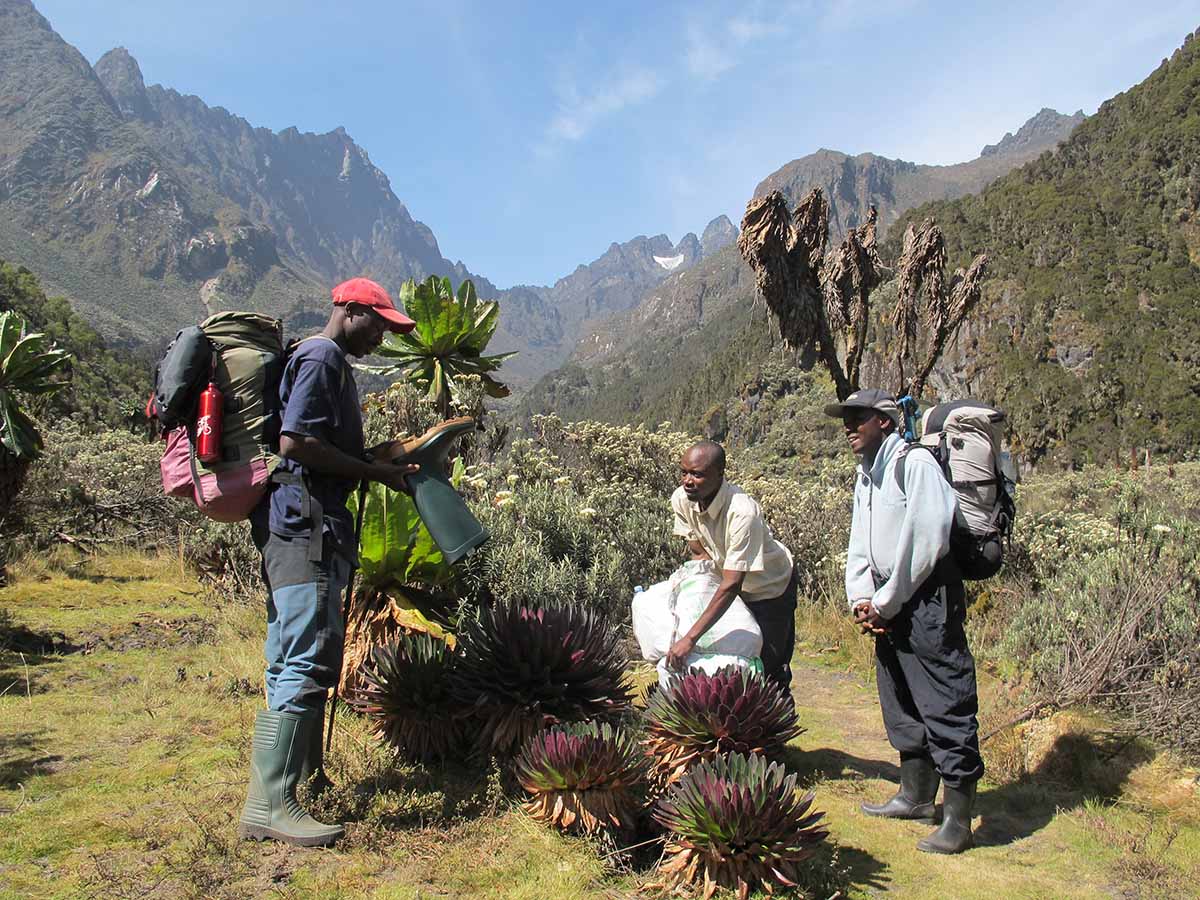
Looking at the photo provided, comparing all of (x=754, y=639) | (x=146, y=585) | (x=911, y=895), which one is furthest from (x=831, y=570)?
(x=146, y=585)

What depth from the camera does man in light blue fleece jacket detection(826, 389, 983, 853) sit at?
3.27m

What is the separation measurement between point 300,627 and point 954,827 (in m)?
2.76

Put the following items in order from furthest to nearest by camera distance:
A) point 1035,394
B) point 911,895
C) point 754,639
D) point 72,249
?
point 72,249, point 1035,394, point 754,639, point 911,895

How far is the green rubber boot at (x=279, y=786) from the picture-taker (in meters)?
2.79

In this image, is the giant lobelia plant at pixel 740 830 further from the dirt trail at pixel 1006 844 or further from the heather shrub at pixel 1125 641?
the heather shrub at pixel 1125 641

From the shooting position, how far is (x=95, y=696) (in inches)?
183

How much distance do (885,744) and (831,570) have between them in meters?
3.05

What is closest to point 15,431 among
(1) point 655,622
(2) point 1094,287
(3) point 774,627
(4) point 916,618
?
(1) point 655,622

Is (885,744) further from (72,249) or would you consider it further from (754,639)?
(72,249)

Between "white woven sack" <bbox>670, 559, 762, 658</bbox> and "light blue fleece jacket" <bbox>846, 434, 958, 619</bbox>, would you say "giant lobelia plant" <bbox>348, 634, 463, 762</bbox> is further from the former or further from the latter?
"light blue fleece jacket" <bbox>846, 434, 958, 619</bbox>

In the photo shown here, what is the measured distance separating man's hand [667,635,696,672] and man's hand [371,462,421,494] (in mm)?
1415

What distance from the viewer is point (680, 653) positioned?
140 inches

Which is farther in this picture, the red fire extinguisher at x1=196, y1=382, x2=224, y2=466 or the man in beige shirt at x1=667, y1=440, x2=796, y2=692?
Answer: the man in beige shirt at x1=667, y1=440, x2=796, y2=692

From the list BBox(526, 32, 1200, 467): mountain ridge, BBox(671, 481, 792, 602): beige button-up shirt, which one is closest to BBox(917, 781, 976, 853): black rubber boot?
BBox(671, 481, 792, 602): beige button-up shirt
